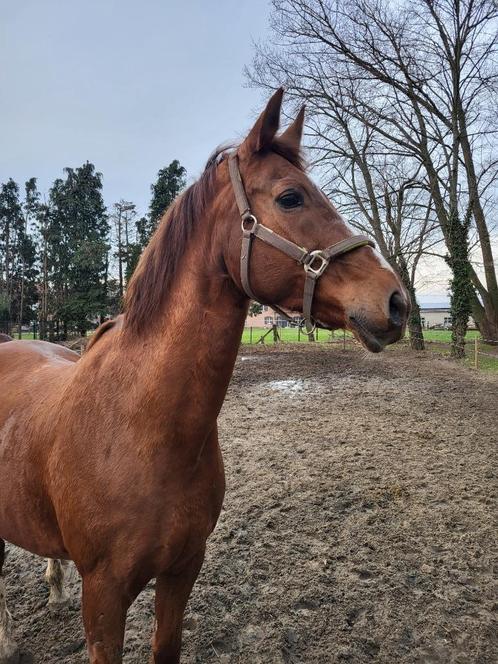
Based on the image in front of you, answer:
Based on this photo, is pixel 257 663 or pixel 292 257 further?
pixel 257 663

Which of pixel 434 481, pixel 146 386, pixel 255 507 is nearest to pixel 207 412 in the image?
pixel 146 386

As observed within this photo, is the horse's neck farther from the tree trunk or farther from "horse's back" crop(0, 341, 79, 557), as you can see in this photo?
the tree trunk

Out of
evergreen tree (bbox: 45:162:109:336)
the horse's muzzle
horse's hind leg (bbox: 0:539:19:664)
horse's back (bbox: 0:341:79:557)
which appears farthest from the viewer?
evergreen tree (bbox: 45:162:109:336)

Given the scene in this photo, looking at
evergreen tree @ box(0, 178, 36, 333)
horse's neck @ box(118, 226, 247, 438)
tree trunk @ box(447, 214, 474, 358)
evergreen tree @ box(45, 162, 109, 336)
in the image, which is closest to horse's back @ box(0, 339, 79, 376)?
horse's neck @ box(118, 226, 247, 438)

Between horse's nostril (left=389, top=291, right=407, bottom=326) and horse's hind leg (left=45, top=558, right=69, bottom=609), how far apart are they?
2.76 m

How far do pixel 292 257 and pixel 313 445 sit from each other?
16.4 feet

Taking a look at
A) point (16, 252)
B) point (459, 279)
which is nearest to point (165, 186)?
point (16, 252)

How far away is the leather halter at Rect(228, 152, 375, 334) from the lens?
4.33ft

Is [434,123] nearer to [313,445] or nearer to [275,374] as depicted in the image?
[275,374]

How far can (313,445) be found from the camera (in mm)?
5926

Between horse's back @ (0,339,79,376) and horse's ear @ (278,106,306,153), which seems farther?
horse's back @ (0,339,79,376)

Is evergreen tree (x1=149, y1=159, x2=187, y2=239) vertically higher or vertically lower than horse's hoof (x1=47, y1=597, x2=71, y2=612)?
higher

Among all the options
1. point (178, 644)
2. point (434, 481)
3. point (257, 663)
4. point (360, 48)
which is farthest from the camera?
point (360, 48)

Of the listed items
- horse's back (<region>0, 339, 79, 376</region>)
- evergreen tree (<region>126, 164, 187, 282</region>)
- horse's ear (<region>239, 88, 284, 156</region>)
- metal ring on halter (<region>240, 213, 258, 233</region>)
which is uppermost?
evergreen tree (<region>126, 164, 187, 282</region>)
